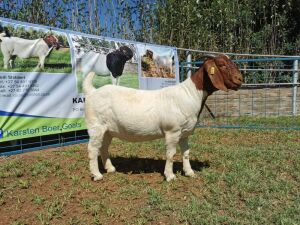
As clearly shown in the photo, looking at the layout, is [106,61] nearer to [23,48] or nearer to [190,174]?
[23,48]

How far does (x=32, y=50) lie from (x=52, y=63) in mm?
512

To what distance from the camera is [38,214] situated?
14.0 ft

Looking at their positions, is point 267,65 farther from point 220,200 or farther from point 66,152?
point 220,200

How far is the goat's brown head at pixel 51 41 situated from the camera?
746 cm

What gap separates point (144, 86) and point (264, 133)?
3455 mm

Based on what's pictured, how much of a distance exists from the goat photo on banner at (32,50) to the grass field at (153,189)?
173cm

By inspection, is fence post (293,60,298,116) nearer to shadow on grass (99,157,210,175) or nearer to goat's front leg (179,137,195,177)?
shadow on grass (99,157,210,175)

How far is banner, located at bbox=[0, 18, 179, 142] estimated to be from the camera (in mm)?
6645

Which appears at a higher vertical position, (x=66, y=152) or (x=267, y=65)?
(x=267, y=65)

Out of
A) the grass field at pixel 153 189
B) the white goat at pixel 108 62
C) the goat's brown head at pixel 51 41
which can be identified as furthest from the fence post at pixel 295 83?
the goat's brown head at pixel 51 41

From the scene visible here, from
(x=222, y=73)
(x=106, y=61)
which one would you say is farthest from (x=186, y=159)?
(x=106, y=61)

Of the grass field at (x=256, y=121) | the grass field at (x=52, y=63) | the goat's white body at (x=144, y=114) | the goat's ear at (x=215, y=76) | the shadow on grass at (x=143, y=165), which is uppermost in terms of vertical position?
the grass field at (x=52, y=63)

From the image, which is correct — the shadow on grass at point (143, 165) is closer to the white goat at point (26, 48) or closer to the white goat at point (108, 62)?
the white goat at point (26, 48)

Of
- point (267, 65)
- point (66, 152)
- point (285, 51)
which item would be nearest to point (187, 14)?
point (267, 65)
